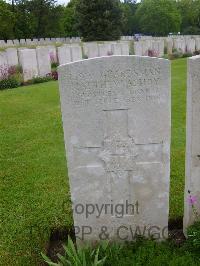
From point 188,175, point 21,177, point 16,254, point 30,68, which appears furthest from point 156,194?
point 30,68

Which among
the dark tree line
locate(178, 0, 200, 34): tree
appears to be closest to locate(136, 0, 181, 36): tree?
the dark tree line

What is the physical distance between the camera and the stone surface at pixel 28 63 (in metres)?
14.8

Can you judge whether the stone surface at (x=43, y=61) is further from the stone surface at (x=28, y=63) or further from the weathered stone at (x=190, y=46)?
the weathered stone at (x=190, y=46)

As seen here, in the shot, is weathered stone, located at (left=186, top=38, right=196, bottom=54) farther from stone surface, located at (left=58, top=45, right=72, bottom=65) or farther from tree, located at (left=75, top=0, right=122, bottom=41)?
tree, located at (left=75, top=0, right=122, bottom=41)

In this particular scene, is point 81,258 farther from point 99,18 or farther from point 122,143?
point 99,18

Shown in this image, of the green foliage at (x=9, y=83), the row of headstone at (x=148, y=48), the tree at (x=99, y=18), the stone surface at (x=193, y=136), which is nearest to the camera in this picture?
the stone surface at (x=193, y=136)

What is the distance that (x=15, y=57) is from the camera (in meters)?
16.0

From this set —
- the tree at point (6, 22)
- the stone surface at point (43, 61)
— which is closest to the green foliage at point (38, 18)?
the tree at point (6, 22)

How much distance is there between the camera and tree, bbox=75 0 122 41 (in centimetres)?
3831

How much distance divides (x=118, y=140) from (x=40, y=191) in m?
2.08

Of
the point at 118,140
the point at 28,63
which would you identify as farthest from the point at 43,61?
the point at 118,140

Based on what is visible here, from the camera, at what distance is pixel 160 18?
6750 centimetres

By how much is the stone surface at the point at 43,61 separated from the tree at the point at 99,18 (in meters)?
23.4

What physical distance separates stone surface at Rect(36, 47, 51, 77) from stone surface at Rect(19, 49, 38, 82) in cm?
25
